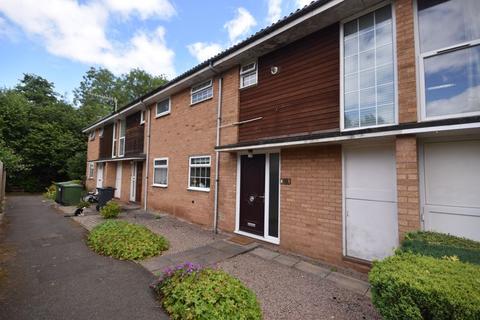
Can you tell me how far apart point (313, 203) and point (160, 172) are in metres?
7.67

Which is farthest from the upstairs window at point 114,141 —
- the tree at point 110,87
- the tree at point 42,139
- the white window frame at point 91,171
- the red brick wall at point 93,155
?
the tree at point 110,87

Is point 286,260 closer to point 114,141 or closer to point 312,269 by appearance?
point 312,269

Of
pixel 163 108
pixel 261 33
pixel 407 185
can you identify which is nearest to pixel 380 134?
pixel 407 185

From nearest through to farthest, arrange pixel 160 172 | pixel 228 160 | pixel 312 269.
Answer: pixel 312 269 → pixel 228 160 → pixel 160 172

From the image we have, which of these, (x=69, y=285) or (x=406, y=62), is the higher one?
(x=406, y=62)

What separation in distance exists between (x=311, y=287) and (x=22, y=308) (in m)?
4.24

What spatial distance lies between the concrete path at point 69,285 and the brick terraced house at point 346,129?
331 cm

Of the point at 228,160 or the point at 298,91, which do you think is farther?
the point at 228,160

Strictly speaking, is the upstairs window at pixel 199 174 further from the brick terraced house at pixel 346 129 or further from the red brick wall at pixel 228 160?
the red brick wall at pixel 228 160

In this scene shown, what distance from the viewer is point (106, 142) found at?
16250 mm

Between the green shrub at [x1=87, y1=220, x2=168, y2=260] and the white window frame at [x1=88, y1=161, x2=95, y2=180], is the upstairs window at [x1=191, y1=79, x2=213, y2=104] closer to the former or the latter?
the green shrub at [x1=87, y1=220, x2=168, y2=260]

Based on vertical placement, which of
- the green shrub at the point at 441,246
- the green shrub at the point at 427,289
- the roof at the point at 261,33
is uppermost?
the roof at the point at 261,33

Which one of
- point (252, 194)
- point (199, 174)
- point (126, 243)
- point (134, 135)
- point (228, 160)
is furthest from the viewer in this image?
point (134, 135)

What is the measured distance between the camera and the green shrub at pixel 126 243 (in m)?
5.06
